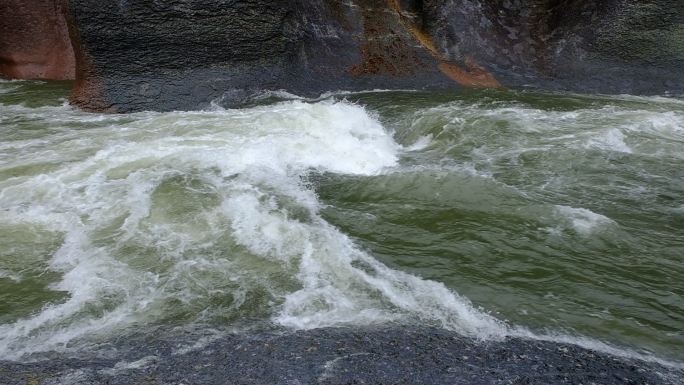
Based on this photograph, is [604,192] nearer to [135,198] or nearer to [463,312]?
[463,312]

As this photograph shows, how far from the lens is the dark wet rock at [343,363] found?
291cm

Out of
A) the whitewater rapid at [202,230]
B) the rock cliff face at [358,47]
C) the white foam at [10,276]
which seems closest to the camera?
the whitewater rapid at [202,230]

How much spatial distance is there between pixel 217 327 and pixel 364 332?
0.93m

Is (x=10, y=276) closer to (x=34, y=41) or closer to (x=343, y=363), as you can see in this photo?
(x=343, y=363)

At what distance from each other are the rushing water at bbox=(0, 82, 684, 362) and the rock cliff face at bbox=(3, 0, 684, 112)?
125 cm

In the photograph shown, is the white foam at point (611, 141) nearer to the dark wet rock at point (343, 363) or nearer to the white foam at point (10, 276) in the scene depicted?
the dark wet rock at point (343, 363)

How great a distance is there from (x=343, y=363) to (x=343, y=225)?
1952mm

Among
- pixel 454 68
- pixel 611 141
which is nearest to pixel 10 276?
pixel 611 141

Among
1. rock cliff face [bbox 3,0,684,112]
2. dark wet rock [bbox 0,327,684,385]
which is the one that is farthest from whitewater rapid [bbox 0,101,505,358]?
rock cliff face [bbox 3,0,684,112]

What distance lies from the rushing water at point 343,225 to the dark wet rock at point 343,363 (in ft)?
0.58

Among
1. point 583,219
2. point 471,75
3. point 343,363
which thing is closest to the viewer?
point 343,363

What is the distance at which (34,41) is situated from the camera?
33.8 ft

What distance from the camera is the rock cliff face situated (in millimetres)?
8477

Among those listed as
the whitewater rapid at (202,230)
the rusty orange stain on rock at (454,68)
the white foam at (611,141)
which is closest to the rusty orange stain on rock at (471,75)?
the rusty orange stain on rock at (454,68)
